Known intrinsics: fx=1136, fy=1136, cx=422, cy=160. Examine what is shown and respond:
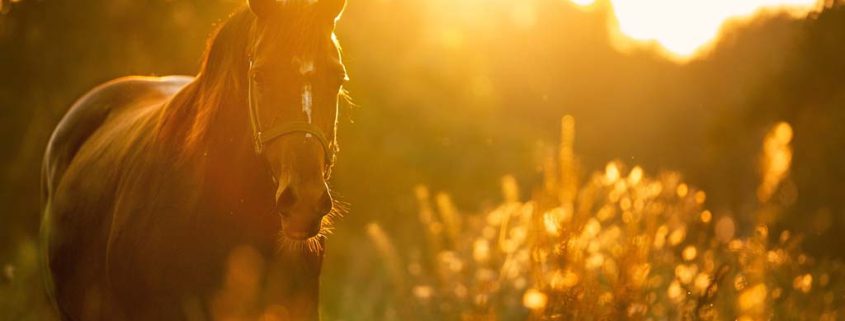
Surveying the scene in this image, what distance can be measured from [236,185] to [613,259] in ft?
6.03

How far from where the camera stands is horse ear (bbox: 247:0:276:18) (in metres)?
4.30

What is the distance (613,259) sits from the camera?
5.31 meters

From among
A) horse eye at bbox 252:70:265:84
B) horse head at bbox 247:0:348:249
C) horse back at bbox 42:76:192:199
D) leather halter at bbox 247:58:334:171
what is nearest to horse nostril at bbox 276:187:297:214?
horse head at bbox 247:0:348:249

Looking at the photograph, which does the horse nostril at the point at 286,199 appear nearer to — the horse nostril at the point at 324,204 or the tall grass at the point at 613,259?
the horse nostril at the point at 324,204

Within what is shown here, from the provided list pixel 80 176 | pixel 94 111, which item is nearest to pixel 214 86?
pixel 80 176

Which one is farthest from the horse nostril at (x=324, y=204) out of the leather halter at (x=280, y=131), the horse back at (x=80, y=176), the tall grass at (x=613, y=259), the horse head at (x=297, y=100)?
the horse back at (x=80, y=176)

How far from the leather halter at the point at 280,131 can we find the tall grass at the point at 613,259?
2.32ft

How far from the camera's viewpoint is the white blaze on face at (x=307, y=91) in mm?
4070

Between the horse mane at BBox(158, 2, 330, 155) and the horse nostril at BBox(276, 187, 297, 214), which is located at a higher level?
the horse mane at BBox(158, 2, 330, 155)

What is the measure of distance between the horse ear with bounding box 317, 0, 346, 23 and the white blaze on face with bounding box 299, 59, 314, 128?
0.99ft

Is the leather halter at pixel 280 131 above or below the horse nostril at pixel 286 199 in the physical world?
above

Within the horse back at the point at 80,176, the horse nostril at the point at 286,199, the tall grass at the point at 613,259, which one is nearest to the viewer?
the horse nostril at the point at 286,199

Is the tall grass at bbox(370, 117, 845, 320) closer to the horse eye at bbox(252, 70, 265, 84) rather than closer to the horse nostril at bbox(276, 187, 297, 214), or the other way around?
the horse nostril at bbox(276, 187, 297, 214)

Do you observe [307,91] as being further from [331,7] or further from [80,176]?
[80,176]
